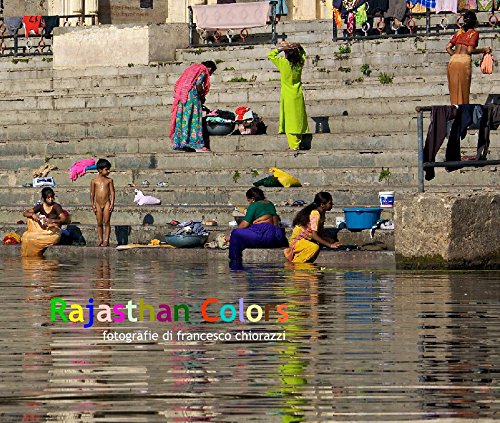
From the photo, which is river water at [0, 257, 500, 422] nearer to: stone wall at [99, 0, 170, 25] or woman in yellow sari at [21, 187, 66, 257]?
woman in yellow sari at [21, 187, 66, 257]

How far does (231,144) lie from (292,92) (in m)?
1.18

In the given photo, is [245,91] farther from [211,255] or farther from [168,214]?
[211,255]

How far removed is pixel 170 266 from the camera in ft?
66.4

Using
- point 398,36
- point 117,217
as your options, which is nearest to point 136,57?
point 398,36

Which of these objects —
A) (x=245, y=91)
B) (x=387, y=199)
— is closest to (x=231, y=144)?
(x=245, y=91)

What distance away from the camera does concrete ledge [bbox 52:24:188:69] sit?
30.6 metres

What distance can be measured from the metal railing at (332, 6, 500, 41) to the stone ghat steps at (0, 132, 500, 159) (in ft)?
11.4

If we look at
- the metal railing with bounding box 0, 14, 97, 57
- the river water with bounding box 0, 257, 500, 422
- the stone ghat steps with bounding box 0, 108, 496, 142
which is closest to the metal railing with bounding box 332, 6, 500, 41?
the stone ghat steps with bounding box 0, 108, 496, 142

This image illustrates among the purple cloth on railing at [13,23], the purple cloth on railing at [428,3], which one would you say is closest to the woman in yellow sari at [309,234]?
the purple cloth on railing at [428,3]

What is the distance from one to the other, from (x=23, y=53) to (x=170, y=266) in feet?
43.0

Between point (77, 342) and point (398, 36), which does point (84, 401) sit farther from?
point (398, 36)

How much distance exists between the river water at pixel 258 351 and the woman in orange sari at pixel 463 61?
21.0 feet

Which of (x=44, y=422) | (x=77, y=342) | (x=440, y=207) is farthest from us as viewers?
(x=440, y=207)

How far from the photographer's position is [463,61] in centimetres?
2358
